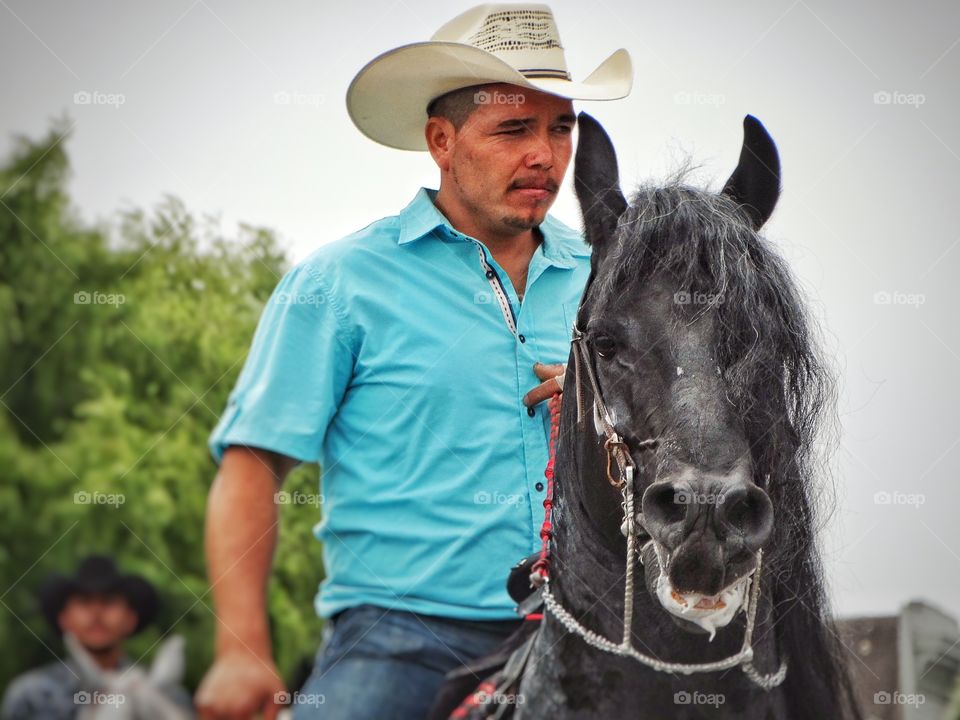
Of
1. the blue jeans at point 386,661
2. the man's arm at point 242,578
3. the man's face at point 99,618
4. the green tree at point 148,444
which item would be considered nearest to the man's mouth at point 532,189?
the man's arm at point 242,578

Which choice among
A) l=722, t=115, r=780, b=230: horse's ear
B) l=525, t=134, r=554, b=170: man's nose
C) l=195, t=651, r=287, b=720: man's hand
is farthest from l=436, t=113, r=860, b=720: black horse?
l=195, t=651, r=287, b=720: man's hand

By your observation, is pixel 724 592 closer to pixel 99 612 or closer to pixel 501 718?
pixel 501 718

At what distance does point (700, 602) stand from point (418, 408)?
1.22 m

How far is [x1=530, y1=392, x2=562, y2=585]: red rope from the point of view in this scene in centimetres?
312

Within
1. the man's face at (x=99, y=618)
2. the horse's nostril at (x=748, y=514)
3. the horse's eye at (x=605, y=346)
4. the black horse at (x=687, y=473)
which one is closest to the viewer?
the horse's nostril at (x=748, y=514)

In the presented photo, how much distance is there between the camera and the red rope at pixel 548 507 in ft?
10.2

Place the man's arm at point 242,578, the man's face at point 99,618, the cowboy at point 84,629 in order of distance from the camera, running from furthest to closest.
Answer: the man's face at point 99,618 → the cowboy at point 84,629 → the man's arm at point 242,578

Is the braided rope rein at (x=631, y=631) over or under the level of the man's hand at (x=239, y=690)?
over

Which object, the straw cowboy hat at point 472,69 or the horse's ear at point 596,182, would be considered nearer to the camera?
the horse's ear at point 596,182

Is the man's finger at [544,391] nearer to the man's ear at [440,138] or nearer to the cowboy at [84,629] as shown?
the man's ear at [440,138]

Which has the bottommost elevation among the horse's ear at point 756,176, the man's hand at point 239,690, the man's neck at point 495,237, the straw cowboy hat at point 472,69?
the man's hand at point 239,690

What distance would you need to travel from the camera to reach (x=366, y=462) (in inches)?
137

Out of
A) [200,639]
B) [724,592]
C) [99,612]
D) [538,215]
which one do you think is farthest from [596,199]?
[200,639]

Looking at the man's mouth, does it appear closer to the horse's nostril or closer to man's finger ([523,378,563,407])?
man's finger ([523,378,563,407])
